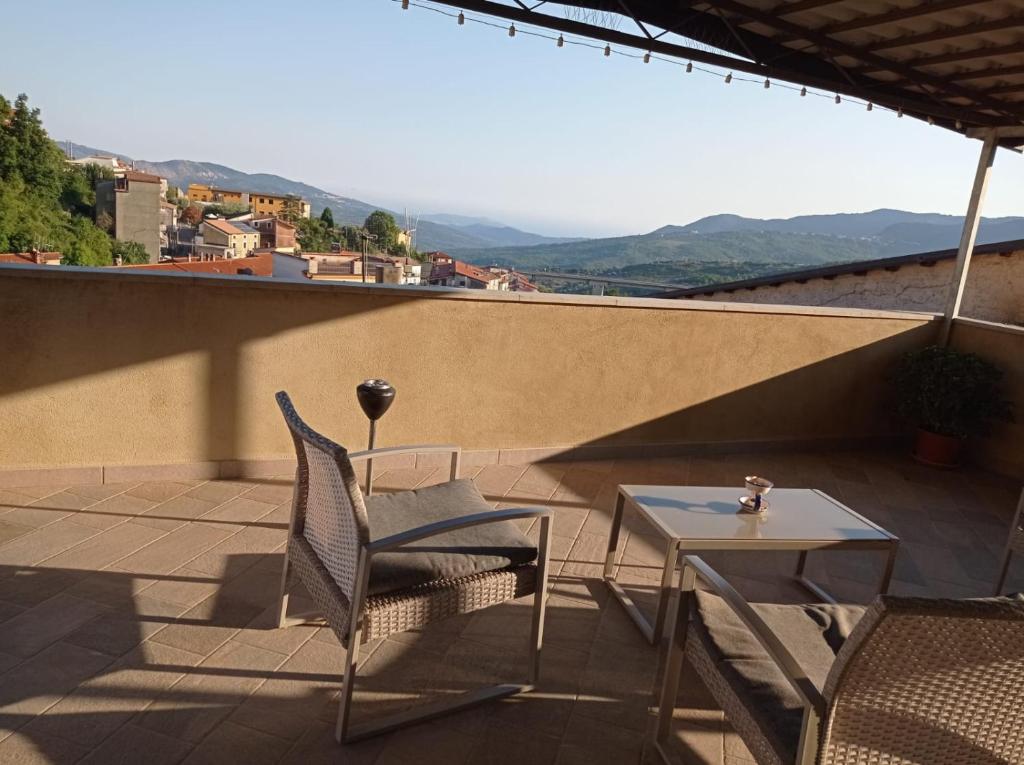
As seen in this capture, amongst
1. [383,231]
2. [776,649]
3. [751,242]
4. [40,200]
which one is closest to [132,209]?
[40,200]

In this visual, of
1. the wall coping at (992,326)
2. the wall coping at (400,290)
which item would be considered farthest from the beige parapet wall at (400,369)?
the wall coping at (992,326)

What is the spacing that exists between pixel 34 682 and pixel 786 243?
3070cm

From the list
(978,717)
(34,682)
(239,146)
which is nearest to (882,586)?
(978,717)

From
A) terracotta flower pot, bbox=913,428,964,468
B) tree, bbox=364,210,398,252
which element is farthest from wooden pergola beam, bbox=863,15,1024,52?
tree, bbox=364,210,398,252

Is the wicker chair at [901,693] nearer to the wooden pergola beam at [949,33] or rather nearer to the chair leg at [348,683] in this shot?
the chair leg at [348,683]

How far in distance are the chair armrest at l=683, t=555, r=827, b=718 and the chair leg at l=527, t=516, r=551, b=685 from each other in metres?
0.50

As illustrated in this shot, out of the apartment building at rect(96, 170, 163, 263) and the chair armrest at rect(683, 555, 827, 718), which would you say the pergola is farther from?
the apartment building at rect(96, 170, 163, 263)

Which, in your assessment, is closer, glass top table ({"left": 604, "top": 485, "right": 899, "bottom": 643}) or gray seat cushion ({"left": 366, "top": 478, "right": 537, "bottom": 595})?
gray seat cushion ({"left": 366, "top": 478, "right": 537, "bottom": 595})

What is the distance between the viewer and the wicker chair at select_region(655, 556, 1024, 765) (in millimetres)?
1291

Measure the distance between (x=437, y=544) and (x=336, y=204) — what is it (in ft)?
147

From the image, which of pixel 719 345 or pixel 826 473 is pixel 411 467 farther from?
pixel 826 473

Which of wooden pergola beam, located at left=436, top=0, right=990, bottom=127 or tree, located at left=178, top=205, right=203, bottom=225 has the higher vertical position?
wooden pergola beam, located at left=436, top=0, right=990, bottom=127

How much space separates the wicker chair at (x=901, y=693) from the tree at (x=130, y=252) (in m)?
27.2

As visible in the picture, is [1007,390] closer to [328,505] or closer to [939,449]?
[939,449]
